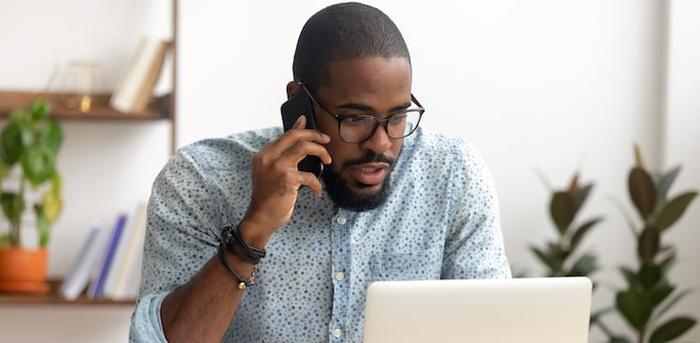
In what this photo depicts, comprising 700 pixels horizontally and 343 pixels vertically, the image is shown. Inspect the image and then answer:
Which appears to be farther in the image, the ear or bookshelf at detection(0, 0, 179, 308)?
bookshelf at detection(0, 0, 179, 308)

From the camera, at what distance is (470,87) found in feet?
12.4

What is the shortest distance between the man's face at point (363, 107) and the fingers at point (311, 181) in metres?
0.06

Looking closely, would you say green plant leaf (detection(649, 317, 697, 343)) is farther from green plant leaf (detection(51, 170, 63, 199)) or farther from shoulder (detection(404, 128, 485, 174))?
green plant leaf (detection(51, 170, 63, 199))

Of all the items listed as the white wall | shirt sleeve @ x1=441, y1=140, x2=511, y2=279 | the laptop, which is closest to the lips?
shirt sleeve @ x1=441, y1=140, x2=511, y2=279

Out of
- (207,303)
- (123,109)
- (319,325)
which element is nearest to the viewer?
(207,303)

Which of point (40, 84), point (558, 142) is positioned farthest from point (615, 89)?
point (40, 84)

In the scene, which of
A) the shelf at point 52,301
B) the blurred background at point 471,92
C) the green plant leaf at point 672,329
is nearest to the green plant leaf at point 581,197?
the blurred background at point 471,92

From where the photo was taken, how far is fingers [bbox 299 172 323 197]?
1.91 m

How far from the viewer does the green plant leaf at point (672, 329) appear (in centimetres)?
352

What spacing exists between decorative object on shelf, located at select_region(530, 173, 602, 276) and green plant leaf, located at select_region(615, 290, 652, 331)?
0.47 feet

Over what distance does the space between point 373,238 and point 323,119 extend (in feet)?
0.83

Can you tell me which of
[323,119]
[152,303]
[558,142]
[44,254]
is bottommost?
[44,254]

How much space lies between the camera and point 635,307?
138 inches

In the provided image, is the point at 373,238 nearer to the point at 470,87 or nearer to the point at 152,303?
the point at 152,303
